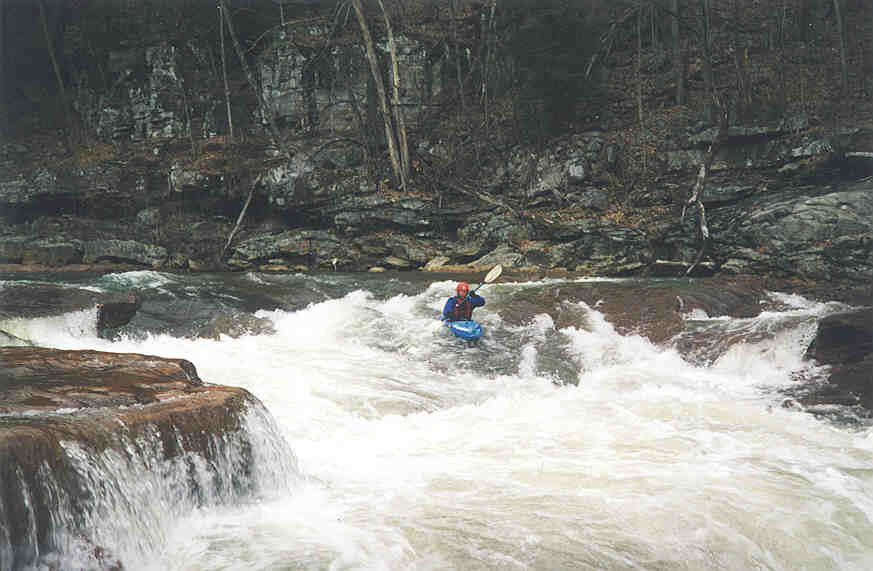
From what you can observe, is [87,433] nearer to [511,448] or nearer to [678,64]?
[511,448]

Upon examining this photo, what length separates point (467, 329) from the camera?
9211 mm

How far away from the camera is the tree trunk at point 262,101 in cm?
2155

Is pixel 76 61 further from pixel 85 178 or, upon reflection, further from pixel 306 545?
pixel 306 545

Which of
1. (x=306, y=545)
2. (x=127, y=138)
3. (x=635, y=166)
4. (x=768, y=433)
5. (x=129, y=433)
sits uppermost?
(x=127, y=138)

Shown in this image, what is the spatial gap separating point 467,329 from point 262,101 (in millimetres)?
16109

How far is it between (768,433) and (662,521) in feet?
8.06

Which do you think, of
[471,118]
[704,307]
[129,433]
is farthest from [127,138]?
[129,433]

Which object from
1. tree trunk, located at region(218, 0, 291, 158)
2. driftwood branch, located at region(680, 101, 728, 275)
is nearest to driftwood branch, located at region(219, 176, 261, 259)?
tree trunk, located at region(218, 0, 291, 158)

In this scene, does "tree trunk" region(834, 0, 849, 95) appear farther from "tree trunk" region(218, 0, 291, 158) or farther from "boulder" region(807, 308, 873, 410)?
"tree trunk" region(218, 0, 291, 158)

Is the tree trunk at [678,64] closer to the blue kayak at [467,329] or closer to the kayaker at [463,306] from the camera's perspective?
the kayaker at [463,306]

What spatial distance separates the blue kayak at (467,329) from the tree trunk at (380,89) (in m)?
10.4

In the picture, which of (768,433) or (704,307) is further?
(704,307)

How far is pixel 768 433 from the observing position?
5.99 meters

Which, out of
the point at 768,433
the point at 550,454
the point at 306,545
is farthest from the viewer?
the point at 768,433
